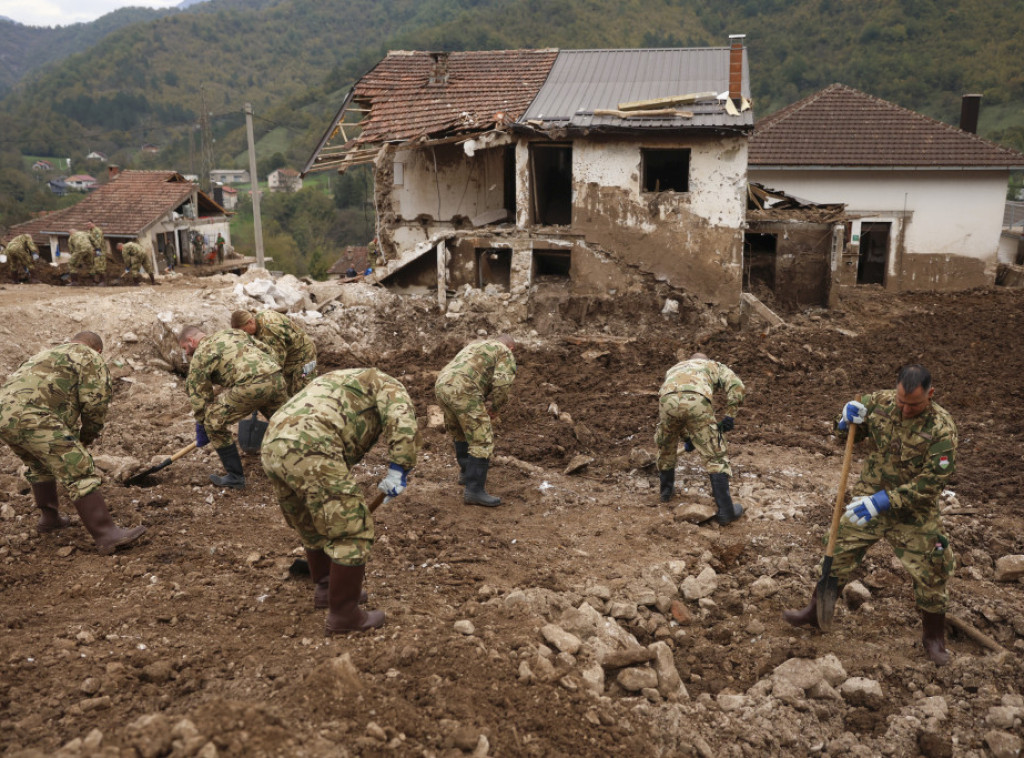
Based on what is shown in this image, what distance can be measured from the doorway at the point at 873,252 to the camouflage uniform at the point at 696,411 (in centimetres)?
1476

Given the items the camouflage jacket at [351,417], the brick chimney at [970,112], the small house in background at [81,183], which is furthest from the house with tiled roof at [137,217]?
the small house in background at [81,183]

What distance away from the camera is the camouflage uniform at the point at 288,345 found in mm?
8156

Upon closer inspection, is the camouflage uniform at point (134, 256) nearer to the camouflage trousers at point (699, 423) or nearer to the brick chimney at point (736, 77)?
the brick chimney at point (736, 77)

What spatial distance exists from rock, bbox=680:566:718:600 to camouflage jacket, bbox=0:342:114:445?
4.70 meters

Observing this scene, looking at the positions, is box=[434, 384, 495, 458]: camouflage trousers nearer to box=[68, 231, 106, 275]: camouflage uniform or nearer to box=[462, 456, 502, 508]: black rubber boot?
box=[462, 456, 502, 508]: black rubber boot

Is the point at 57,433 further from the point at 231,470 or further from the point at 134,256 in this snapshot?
the point at 134,256

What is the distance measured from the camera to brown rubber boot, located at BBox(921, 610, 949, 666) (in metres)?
4.69

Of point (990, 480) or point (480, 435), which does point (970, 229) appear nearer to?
point (990, 480)

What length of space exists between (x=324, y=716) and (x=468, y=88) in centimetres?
1457

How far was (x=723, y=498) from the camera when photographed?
6633mm

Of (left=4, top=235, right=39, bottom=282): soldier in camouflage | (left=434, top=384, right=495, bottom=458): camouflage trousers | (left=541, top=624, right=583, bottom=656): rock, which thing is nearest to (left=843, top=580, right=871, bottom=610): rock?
(left=541, top=624, right=583, bottom=656): rock

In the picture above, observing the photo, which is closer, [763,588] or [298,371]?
[763,588]

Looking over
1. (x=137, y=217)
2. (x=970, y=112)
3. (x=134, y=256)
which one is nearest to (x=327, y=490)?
(x=134, y=256)

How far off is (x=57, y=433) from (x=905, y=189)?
63.8ft
